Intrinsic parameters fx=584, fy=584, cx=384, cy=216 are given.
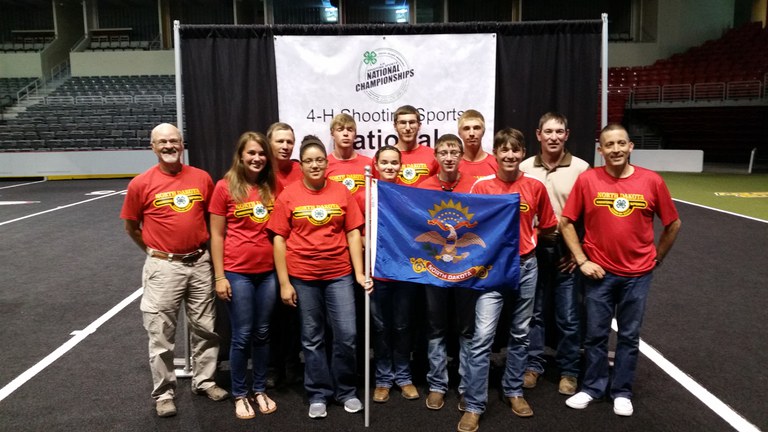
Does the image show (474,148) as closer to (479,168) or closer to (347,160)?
(479,168)

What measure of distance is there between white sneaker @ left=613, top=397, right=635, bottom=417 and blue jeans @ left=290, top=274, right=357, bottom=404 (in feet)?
5.90

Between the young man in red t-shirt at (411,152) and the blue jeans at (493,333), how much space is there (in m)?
1.06

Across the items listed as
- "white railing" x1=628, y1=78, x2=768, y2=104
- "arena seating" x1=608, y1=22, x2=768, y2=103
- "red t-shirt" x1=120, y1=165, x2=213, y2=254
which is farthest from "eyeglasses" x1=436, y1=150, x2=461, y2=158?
"arena seating" x1=608, y1=22, x2=768, y2=103

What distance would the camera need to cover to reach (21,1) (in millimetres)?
30453

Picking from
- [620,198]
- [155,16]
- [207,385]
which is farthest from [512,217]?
[155,16]

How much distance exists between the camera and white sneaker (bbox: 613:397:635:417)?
3919 mm


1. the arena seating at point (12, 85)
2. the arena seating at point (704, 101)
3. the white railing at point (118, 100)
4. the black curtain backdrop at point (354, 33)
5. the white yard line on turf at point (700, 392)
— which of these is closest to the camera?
the white yard line on turf at point (700, 392)

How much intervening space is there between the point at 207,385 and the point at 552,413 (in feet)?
8.12

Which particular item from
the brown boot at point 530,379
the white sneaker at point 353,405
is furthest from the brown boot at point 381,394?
the brown boot at point 530,379

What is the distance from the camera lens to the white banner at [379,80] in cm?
475

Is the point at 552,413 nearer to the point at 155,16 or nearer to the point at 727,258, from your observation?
the point at 727,258

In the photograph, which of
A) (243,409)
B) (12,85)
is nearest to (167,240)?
(243,409)

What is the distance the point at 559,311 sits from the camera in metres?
4.43

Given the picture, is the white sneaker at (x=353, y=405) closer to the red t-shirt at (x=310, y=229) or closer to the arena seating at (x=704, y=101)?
the red t-shirt at (x=310, y=229)
